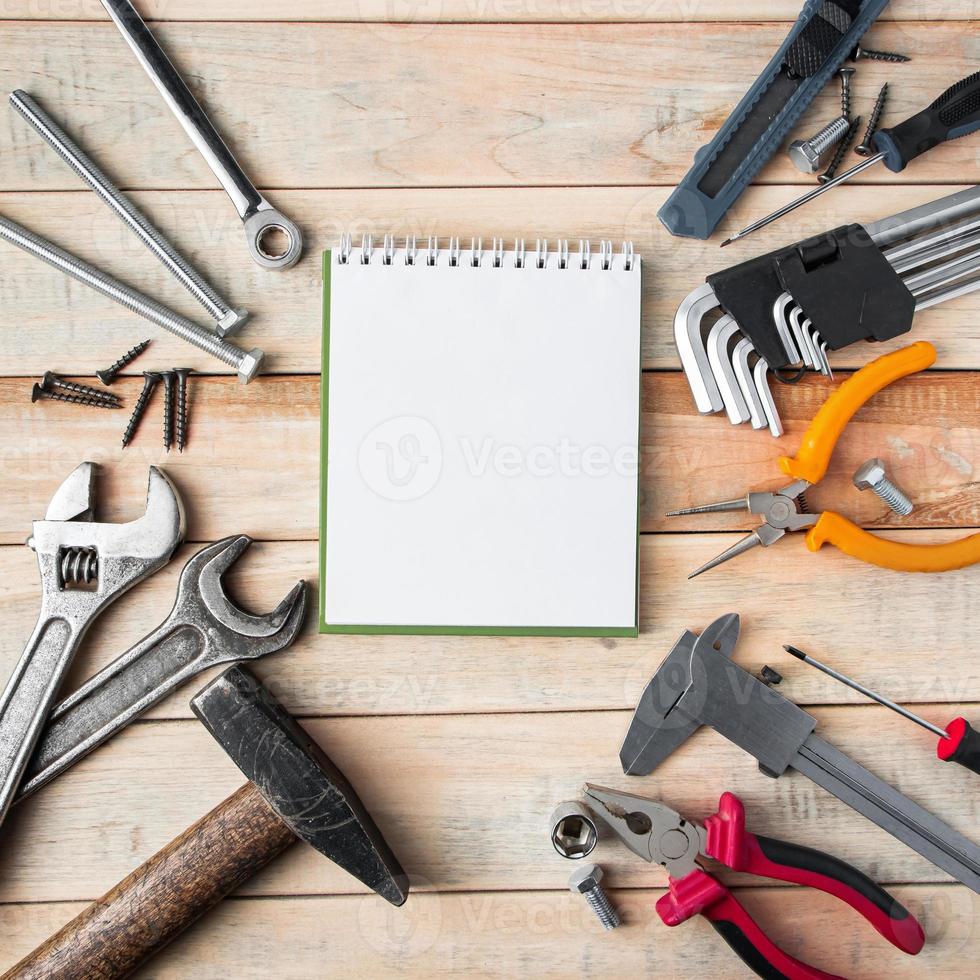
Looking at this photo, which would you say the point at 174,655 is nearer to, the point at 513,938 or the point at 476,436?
the point at 476,436

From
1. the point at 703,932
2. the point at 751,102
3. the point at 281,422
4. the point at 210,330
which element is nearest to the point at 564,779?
the point at 703,932

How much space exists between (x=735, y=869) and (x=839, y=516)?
0.45 meters

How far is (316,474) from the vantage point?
0.98 meters

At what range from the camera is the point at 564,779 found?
3.24 ft

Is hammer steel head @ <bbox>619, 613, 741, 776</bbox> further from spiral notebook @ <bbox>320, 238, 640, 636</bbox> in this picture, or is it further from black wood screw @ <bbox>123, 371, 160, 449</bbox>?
black wood screw @ <bbox>123, 371, 160, 449</bbox>

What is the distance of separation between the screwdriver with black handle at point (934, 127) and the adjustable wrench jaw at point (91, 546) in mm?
834

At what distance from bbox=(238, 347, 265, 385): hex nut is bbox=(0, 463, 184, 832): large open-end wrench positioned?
6.5 inches

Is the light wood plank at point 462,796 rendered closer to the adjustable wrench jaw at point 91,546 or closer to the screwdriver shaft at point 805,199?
the adjustable wrench jaw at point 91,546

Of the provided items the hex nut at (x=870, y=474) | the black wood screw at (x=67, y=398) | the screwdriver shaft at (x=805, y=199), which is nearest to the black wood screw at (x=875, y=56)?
the screwdriver shaft at (x=805, y=199)

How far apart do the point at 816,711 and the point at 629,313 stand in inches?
22.6

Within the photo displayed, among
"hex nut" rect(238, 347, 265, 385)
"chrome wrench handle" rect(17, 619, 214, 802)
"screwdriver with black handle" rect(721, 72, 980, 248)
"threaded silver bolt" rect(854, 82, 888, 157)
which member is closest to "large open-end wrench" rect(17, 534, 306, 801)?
"chrome wrench handle" rect(17, 619, 214, 802)

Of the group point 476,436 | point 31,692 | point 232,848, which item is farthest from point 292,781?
point 476,436

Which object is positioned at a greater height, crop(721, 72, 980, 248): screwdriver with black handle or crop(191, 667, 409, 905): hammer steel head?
crop(721, 72, 980, 248): screwdriver with black handle

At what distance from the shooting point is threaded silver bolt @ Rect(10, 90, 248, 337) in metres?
0.95
